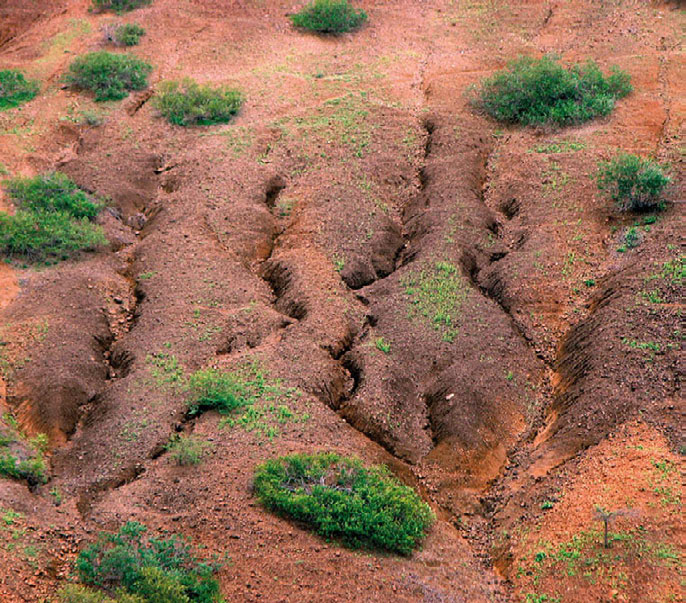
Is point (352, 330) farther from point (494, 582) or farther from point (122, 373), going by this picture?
point (494, 582)

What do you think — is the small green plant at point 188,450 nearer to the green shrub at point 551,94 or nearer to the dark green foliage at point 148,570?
the dark green foliage at point 148,570

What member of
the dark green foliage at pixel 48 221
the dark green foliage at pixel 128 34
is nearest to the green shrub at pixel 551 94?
the dark green foliage at pixel 48 221

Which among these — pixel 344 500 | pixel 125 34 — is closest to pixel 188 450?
pixel 344 500

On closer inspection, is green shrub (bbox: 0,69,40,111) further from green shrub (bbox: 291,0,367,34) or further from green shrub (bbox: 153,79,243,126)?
green shrub (bbox: 291,0,367,34)

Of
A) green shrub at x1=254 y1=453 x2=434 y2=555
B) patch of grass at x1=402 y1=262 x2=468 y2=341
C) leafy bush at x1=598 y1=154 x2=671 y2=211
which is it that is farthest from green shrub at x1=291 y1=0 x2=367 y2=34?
green shrub at x1=254 y1=453 x2=434 y2=555

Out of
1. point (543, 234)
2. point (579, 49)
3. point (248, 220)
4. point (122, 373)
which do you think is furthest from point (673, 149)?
point (122, 373)

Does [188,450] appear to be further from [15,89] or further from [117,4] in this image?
[117,4]

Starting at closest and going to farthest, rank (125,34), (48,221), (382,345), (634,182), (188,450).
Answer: (188,450)
(382,345)
(634,182)
(48,221)
(125,34)
